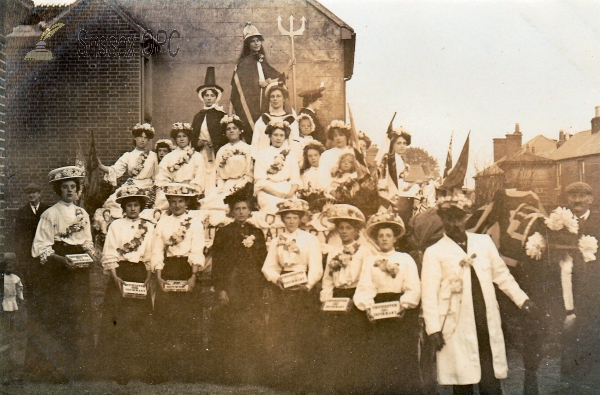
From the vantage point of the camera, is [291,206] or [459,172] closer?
[291,206]

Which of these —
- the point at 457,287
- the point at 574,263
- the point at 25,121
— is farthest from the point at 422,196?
the point at 25,121

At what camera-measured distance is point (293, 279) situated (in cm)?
539

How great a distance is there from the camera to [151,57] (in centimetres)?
576

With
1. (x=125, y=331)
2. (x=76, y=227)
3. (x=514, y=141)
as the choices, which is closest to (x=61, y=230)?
(x=76, y=227)

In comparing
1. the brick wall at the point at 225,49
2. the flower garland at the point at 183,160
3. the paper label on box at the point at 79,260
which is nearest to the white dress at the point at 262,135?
the brick wall at the point at 225,49

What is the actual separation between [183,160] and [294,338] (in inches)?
96.9

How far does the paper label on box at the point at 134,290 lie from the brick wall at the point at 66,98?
1.53m

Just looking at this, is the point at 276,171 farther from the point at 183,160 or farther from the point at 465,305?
the point at 465,305

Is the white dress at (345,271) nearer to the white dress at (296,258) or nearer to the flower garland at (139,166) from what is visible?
the white dress at (296,258)

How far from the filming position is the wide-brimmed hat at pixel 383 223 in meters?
5.41

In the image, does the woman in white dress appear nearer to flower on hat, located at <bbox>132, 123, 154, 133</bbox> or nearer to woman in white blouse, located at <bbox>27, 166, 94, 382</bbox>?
flower on hat, located at <bbox>132, 123, 154, 133</bbox>

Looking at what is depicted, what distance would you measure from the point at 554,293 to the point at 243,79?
14.5 ft

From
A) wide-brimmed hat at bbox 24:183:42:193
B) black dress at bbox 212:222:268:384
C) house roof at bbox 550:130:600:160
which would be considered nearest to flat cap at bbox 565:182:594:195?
house roof at bbox 550:130:600:160

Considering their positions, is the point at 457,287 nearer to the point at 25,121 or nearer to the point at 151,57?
the point at 151,57
